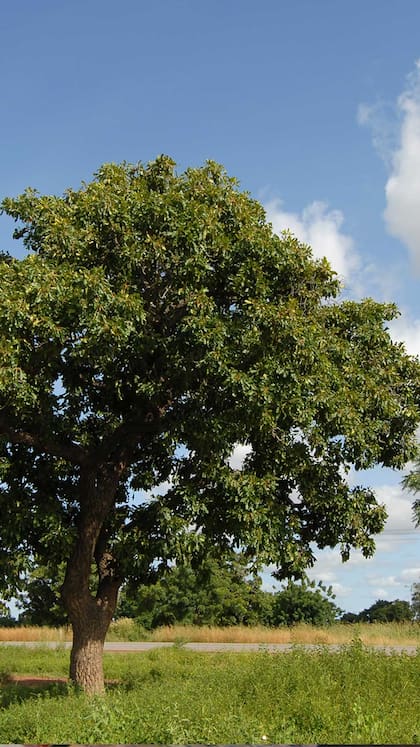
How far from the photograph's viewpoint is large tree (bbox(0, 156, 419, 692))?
13812 mm

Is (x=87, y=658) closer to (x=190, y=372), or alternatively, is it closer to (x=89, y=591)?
(x=89, y=591)

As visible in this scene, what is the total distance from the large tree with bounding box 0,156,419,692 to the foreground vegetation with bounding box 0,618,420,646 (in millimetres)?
15900

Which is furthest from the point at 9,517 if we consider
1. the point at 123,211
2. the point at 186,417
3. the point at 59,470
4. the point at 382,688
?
the point at 382,688

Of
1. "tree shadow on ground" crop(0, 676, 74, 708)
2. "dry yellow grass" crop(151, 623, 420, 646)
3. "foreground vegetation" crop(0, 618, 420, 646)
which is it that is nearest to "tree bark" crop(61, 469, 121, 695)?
"tree shadow on ground" crop(0, 676, 74, 708)

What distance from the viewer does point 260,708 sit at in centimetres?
1215

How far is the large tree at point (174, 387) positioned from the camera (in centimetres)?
1381

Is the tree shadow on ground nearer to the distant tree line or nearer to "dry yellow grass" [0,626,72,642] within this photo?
"dry yellow grass" [0,626,72,642]

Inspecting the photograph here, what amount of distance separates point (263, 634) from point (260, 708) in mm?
23679

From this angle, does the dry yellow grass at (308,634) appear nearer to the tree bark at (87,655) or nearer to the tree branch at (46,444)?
the tree bark at (87,655)

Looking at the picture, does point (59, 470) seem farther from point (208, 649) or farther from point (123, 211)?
point (208, 649)

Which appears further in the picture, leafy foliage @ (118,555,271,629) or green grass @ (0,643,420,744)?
leafy foliage @ (118,555,271,629)

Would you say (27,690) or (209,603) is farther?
(209,603)

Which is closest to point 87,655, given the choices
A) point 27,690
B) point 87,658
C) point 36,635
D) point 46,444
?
point 87,658

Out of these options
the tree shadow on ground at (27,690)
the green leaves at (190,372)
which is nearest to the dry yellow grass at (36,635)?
the tree shadow on ground at (27,690)
